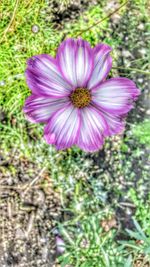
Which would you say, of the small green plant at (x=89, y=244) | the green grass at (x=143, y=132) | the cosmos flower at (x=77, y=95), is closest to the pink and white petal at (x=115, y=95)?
the cosmos flower at (x=77, y=95)

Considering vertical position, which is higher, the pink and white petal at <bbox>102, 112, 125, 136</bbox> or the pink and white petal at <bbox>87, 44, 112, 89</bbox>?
the pink and white petal at <bbox>87, 44, 112, 89</bbox>

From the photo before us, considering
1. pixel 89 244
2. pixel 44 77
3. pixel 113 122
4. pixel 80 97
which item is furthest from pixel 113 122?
pixel 89 244

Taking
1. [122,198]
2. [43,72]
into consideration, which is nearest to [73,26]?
[43,72]

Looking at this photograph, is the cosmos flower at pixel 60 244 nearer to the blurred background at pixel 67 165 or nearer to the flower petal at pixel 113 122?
the blurred background at pixel 67 165

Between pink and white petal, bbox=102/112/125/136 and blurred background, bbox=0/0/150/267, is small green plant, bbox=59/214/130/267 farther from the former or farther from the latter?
pink and white petal, bbox=102/112/125/136

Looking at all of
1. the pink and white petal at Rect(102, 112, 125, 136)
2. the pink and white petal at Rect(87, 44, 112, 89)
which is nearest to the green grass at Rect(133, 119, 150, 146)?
the pink and white petal at Rect(102, 112, 125, 136)

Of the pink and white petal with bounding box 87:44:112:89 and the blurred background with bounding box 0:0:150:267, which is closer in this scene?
the pink and white petal with bounding box 87:44:112:89

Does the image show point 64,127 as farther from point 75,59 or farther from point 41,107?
point 75,59

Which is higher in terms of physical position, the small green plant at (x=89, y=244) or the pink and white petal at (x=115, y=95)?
the pink and white petal at (x=115, y=95)
